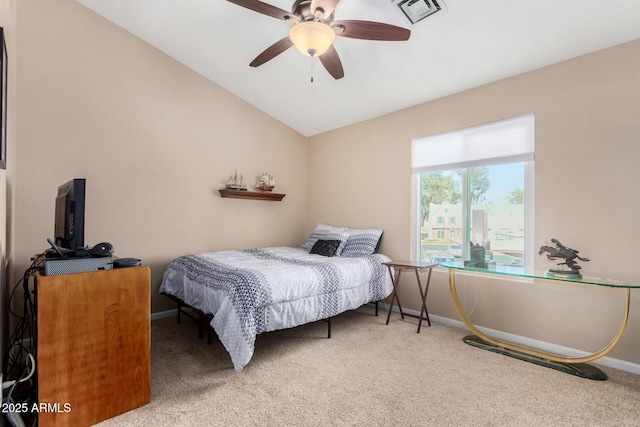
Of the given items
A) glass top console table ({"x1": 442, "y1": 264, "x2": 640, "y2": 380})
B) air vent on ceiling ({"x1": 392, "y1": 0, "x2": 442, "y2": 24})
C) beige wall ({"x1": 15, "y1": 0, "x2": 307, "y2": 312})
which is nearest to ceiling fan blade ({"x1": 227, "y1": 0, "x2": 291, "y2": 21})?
air vent on ceiling ({"x1": 392, "y1": 0, "x2": 442, "y2": 24})

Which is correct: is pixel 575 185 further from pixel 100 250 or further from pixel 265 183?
pixel 100 250

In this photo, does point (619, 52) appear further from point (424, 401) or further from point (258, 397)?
point (258, 397)

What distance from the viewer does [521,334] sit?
2.81m

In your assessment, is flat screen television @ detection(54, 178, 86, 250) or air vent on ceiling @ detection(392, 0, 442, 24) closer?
flat screen television @ detection(54, 178, 86, 250)

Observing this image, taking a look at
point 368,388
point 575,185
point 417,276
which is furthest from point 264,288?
point 575,185

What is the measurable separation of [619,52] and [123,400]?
4.19m

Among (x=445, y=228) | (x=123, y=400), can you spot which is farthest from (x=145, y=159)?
(x=445, y=228)

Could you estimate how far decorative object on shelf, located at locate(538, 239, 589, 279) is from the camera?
2273mm

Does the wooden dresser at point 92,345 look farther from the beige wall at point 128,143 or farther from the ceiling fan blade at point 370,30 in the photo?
the ceiling fan blade at point 370,30

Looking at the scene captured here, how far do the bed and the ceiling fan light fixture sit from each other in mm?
1696

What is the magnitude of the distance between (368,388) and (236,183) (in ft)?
9.79

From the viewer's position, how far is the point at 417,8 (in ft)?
7.53

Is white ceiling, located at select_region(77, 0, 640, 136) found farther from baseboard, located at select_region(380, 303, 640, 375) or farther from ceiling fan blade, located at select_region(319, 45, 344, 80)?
baseboard, located at select_region(380, 303, 640, 375)

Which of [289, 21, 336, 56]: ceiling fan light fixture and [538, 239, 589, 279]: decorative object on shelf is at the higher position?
[289, 21, 336, 56]: ceiling fan light fixture
